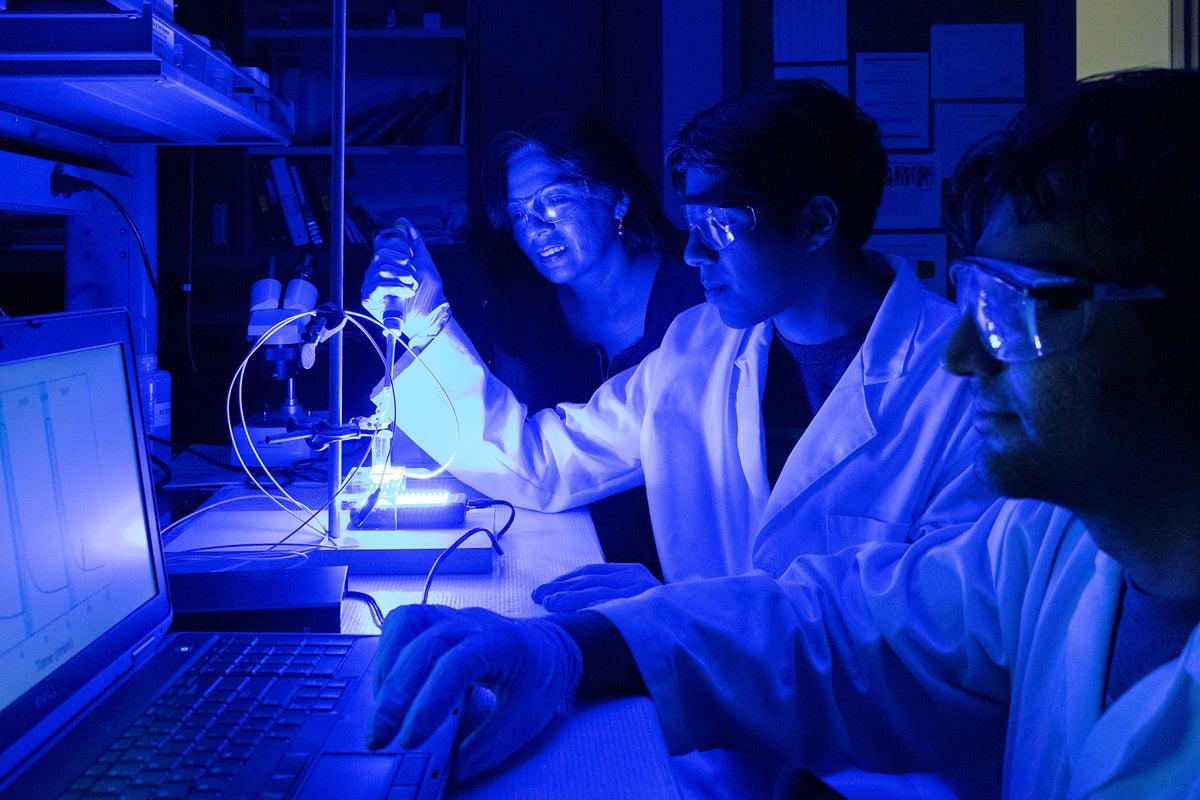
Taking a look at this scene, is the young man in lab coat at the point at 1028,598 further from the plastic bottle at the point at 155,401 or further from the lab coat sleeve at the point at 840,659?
the plastic bottle at the point at 155,401

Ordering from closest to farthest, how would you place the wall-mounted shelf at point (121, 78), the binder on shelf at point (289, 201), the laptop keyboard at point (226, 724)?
1. the laptop keyboard at point (226, 724)
2. the wall-mounted shelf at point (121, 78)
3. the binder on shelf at point (289, 201)

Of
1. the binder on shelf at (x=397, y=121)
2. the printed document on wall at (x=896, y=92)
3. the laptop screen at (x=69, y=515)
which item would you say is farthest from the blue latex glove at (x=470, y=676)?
the printed document on wall at (x=896, y=92)

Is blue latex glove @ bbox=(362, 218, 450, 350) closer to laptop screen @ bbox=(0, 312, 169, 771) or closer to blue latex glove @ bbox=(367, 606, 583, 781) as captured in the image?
laptop screen @ bbox=(0, 312, 169, 771)

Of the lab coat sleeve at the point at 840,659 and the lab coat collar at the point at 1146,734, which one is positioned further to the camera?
the lab coat sleeve at the point at 840,659

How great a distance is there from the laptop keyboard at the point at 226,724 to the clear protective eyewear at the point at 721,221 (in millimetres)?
1011

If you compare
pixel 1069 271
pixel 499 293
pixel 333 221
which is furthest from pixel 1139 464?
pixel 499 293

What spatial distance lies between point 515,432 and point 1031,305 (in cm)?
119

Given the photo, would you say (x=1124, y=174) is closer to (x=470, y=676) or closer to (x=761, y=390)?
(x=470, y=676)

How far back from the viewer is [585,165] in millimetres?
2238

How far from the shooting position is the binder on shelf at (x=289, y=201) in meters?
2.76

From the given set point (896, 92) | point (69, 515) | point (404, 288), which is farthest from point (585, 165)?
point (69, 515)

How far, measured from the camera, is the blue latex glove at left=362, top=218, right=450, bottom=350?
5.73 ft

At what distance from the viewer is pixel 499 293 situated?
243cm

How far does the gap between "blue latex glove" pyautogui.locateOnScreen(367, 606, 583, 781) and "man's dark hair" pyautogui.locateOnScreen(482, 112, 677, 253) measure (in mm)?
1526
